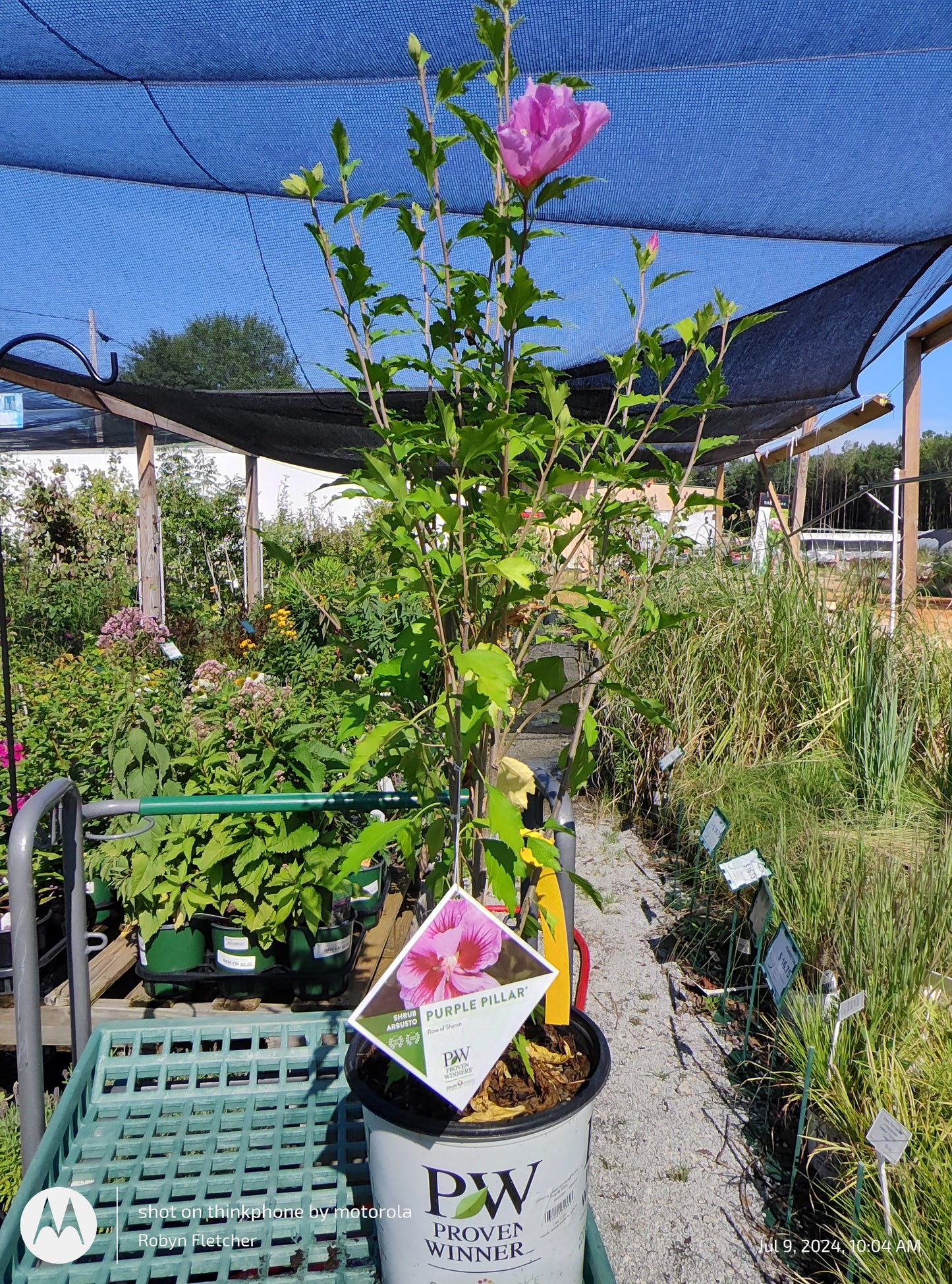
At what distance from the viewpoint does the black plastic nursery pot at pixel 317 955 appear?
2191 mm

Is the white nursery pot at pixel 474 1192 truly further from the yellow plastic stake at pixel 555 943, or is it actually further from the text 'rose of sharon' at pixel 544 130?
the text 'rose of sharon' at pixel 544 130

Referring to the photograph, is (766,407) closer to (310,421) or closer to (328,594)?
(310,421)

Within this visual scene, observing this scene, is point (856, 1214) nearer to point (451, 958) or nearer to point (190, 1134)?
point (451, 958)

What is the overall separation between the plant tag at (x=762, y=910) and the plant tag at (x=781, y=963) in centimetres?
19

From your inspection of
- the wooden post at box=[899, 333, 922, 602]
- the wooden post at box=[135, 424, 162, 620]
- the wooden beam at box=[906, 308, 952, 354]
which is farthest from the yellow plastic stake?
the wooden post at box=[135, 424, 162, 620]

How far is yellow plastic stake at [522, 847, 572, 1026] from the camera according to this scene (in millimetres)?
1337

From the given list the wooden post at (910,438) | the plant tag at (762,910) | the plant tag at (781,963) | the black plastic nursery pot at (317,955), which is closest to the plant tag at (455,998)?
the plant tag at (781,963)

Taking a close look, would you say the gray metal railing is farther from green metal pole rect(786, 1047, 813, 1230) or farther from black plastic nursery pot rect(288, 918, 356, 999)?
green metal pole rect(786, 1047, 813, 1230)

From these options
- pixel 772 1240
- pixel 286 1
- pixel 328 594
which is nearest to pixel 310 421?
pixel 286 1

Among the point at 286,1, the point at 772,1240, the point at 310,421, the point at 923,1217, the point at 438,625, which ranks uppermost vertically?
the point at 286,1

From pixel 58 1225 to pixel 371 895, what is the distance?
4.52 ft

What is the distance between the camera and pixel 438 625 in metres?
1.11

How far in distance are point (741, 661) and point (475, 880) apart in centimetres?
291

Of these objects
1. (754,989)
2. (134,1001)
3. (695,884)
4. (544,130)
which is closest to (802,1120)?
(754,989)
